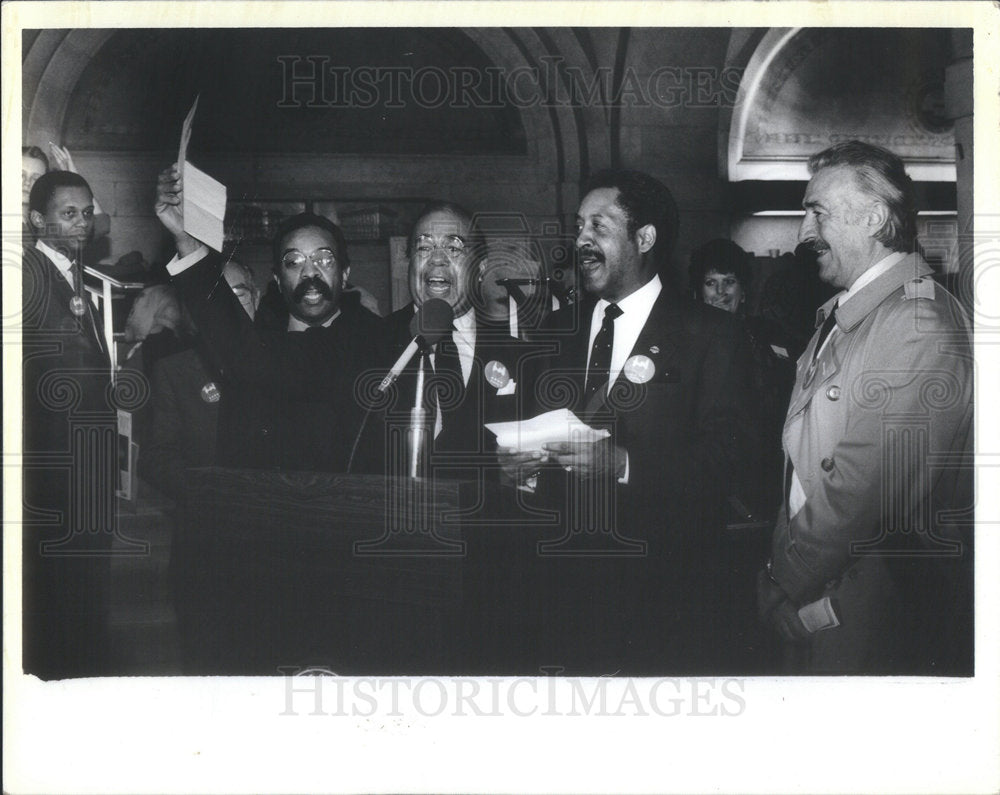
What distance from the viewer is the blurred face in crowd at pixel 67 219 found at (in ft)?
16.6

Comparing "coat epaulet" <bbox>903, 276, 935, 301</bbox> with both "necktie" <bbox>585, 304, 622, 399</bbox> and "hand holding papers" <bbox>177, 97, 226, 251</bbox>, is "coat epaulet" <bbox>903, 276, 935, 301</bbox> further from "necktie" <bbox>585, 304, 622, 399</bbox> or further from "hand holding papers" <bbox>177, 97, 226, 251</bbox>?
"hand holding papers" <bbox>177, 97, 226, 251</bbox>

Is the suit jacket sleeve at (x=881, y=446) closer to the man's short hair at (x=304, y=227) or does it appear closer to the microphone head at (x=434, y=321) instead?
the microphone head at (x=434, y=321)

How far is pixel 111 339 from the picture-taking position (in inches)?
201

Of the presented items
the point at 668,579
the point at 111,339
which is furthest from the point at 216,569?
the point at 668,579

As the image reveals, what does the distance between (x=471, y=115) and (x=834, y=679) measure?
2879 mm

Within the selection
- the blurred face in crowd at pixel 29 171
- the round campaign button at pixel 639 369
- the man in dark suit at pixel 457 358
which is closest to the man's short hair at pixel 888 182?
the round campaign button at pixel 639 369

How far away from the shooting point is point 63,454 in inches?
202

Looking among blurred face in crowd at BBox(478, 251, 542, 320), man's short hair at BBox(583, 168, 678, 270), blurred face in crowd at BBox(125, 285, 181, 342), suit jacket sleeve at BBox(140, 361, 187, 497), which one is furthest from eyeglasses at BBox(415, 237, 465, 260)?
suit jacket sleeve at BBox(140, 361, 187, 497)

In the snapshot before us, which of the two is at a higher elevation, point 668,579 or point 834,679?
point 668,579

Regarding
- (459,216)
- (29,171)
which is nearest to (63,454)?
(29,171)

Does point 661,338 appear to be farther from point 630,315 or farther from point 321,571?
point 321,571

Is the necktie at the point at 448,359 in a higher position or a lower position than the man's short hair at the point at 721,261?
lower

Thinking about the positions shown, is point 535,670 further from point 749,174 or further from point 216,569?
point 749,174

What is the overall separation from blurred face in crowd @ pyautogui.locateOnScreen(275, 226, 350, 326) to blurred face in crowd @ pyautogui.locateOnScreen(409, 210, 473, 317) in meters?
0.32
